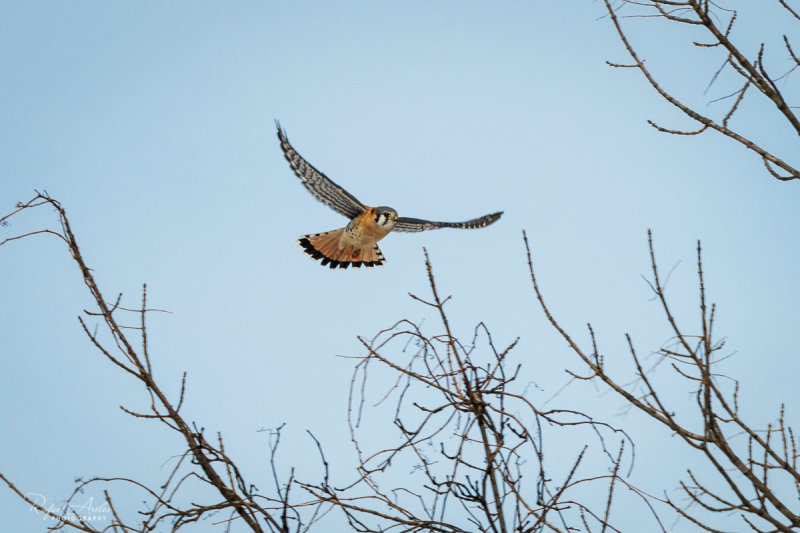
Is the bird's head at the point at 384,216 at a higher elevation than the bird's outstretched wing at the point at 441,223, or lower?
lower

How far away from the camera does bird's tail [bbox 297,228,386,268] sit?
8.55 meters

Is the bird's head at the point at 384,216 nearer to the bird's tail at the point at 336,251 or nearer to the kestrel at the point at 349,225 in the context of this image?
the kestrel at the point at 349,225

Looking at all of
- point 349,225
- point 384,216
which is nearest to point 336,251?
point 349,225

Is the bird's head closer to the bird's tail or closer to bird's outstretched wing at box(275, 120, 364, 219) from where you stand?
bird's outstretched wing at box(275, 120, 364, 219)

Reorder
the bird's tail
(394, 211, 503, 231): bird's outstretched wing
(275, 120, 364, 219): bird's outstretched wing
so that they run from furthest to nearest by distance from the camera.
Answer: the bird's tail → (394, 211, 503, 231): bird's outstretched wing → (275, 120, 364, 219): bird's outstretched wing

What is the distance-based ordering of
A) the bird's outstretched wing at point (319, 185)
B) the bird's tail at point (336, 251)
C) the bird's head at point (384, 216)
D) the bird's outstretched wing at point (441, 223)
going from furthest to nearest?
the bird's tail at point (336, 251) → the bird's outstretched wing at point (441, 223) → the bird's head at point (384, 216) → the bird's outstretched wing at point (319, 185)

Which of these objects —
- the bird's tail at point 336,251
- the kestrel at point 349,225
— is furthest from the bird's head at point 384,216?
the bird's tail at point 336,251

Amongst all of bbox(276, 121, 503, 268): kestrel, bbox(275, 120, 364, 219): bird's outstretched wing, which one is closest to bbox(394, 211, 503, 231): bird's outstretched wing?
bbox(276, 121, 503, 268): kestrel

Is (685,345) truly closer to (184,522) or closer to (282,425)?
(282,425)

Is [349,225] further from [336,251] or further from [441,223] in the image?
[441,223]

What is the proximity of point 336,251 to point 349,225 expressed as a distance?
0.48 m

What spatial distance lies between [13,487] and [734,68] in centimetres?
278

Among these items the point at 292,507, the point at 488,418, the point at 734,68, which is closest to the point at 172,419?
the point at 292,507

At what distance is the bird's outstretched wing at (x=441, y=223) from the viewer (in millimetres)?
8219
